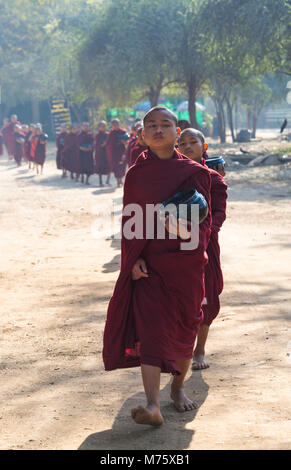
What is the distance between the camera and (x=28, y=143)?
89.1 feet

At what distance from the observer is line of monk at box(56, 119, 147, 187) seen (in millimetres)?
18312

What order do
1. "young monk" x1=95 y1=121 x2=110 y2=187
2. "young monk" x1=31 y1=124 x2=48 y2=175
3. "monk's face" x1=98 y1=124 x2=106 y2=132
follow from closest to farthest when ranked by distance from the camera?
"monk's face" x1=98 y1=124 x2=106 y2=132, "young monk" x1=95 y1=121 x2=110 y2=187, "young monk" x1=31 y1=124 x2=48 y2=175

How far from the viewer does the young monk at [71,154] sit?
20.6 meters

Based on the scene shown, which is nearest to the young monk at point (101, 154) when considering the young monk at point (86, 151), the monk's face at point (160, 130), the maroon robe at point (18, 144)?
the young monk at point (86, 151)

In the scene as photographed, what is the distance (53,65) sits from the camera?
3816 cm

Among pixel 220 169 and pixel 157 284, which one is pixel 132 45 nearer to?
pixel 220 169

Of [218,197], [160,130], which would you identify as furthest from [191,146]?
[160,130]

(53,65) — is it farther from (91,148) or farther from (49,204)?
(49,204)

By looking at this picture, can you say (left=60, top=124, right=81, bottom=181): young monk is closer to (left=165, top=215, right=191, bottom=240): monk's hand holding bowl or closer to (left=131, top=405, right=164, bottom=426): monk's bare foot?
(left=165, top=215, right=191, bottom=240): monk's hand holding bowl

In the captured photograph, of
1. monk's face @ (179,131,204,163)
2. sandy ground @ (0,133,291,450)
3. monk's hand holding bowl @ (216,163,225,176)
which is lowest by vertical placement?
sandy ground @ (0,133,291,450)

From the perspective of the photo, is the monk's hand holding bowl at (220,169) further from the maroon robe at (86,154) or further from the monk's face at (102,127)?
the maroon robe at (86,154)

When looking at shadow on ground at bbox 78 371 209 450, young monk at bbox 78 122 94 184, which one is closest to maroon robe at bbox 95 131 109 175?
young monk at bbox 78 122 94 184

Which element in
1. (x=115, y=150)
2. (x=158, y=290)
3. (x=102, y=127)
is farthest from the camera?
(x=102, y=127)

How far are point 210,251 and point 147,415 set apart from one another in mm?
1424
